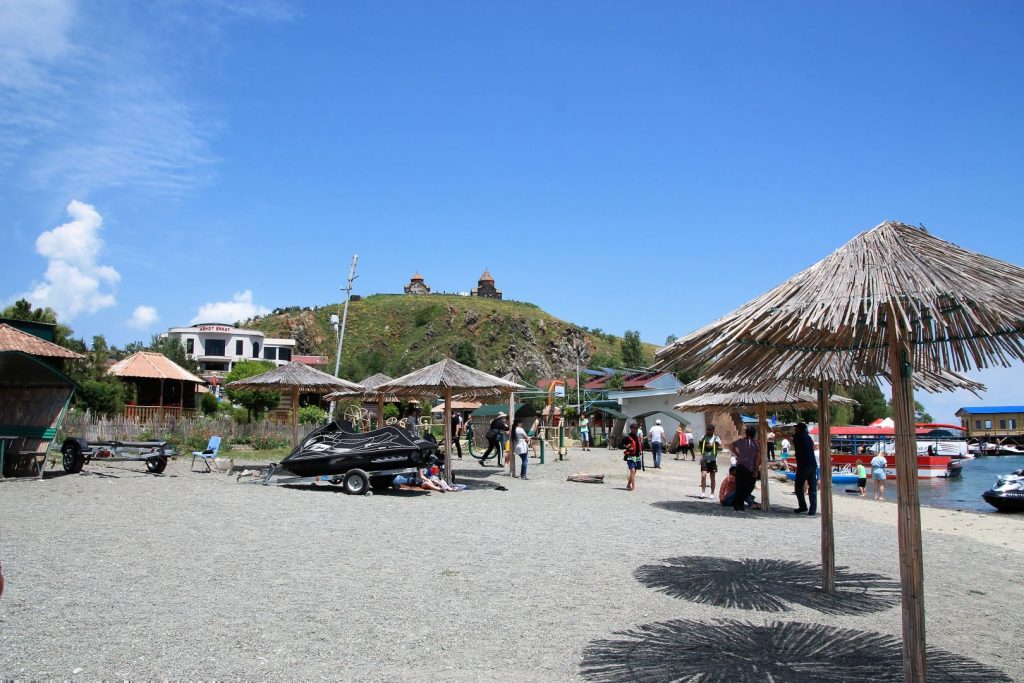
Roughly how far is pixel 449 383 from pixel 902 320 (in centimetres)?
1140

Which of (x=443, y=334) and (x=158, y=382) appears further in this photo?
(x=443, y=334)

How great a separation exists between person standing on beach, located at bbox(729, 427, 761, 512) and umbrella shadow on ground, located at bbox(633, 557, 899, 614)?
196 inches

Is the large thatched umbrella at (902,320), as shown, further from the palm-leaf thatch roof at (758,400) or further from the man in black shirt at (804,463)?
the man in black shirt at (804,463)

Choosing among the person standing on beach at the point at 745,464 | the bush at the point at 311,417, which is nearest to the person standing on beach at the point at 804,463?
the person standing on beach at the point at 745,464

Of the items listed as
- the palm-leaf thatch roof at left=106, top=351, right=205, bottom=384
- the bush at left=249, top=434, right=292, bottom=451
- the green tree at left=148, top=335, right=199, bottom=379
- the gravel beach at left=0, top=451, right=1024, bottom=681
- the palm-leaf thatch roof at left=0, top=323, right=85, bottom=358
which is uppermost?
the green tree at left=148, top=335, right=199, bottom=379

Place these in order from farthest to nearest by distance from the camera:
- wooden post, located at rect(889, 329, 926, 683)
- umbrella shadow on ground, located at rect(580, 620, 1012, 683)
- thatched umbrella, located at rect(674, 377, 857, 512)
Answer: thatched umbrella, located at rect(674, 377, 857, 512), umbrella shadow on ground, located at rect(580, 620, 1012, 683), wooden post, located at rect(889, 329, 926, 683)

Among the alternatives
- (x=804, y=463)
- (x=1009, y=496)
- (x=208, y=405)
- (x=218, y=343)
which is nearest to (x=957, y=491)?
(x=1009, y=496)

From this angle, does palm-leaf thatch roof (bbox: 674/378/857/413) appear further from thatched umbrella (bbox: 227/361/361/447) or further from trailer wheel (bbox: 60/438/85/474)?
trailer wheel (bbox: 60/438/85/474)

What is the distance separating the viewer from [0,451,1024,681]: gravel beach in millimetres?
4891

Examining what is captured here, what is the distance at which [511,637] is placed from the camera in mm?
5469

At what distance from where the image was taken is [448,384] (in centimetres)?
1505

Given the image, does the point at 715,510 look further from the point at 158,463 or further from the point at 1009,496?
the point at 1009,496

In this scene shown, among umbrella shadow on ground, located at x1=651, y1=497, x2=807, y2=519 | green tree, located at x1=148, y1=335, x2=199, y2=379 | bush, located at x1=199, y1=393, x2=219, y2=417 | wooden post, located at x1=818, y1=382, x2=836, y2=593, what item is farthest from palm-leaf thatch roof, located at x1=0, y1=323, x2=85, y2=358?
green tree, located at x1=148, y1=335, x2=199, y2=379

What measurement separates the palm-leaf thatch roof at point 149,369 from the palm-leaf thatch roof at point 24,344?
17.1m
